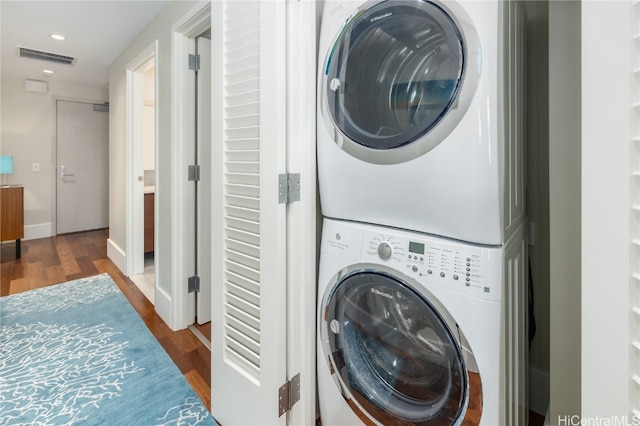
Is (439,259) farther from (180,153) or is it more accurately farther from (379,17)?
(180,153)

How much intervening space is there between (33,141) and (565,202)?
20.7 ft

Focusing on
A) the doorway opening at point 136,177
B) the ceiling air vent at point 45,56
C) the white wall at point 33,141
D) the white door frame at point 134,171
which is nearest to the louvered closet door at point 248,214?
the doorway opening at point 136,177

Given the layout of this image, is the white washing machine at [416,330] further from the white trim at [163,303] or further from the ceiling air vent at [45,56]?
the ceiling air vent at [45,56]

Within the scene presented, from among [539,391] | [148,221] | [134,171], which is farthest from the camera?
[148,221]

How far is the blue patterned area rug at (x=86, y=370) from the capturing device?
1.47m

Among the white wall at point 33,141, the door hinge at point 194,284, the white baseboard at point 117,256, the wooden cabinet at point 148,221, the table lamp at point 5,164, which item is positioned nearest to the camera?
the door hinge at point 194,284

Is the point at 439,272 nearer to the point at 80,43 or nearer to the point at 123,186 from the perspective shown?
the point at 123,186

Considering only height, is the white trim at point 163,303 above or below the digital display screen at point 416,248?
below

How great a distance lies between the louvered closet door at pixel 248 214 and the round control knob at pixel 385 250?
35cm

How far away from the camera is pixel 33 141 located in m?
4.69

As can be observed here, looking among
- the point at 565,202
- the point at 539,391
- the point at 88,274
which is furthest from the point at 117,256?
the point at 565,202

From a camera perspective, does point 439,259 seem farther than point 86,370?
No

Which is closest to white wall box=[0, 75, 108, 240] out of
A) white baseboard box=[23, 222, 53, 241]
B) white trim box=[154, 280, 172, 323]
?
white baseboard box=[23, 222, 53, 241]

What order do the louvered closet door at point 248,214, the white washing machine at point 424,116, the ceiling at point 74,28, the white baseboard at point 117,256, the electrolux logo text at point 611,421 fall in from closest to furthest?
1. the electrolux logo text at point 611,421
2. the white washing machine at point 424,116
3. the louvered closet door at point 248,214
4. the ceiling at point 74,28
5. the white baseboard at point 117,256
